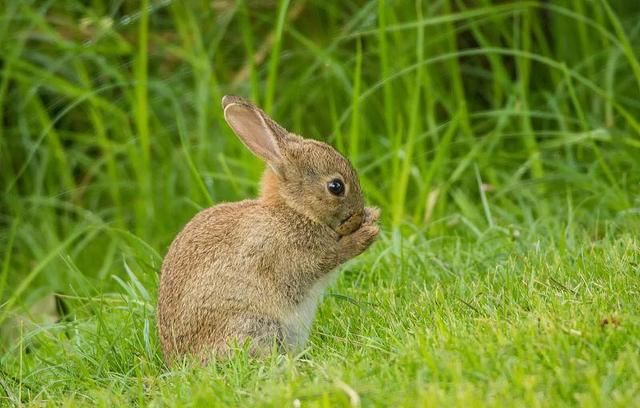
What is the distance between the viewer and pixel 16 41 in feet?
26.7

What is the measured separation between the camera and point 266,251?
4773mm

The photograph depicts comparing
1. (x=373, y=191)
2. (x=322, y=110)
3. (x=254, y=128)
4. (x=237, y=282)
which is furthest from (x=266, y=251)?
(x=322, y=110)

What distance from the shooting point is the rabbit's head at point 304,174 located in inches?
198

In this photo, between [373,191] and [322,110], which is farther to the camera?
[322,110]

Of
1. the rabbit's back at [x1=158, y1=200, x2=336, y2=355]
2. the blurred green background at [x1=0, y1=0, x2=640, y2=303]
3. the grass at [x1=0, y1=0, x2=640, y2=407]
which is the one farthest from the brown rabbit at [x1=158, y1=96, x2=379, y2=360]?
the blurred green background at [x1=0, y1=0, x2=640, y2=303]

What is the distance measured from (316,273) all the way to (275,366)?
0.86 meters

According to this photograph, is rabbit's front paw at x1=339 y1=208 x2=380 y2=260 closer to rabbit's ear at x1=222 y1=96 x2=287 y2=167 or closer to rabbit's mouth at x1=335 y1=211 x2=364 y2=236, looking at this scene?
rabbit's mouth at x1=335 y1=211 x2=364 y2=236

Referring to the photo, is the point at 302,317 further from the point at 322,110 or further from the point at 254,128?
the point at 322,110

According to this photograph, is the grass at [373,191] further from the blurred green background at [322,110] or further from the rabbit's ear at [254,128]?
the rabbit's ear at [254,128]

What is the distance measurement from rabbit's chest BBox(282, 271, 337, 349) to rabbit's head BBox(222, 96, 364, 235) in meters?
0.32

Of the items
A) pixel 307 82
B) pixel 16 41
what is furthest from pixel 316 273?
pixel 16 41

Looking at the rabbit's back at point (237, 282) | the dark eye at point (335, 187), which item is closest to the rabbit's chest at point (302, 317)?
the rabbit's back at point (237, 282)

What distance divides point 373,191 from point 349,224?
158 cm

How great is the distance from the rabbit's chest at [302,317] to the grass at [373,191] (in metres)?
0.07
